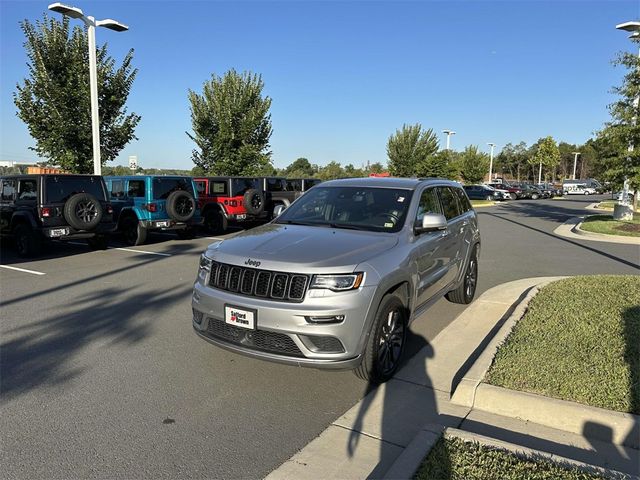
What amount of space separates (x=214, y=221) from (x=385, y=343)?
12003 mm

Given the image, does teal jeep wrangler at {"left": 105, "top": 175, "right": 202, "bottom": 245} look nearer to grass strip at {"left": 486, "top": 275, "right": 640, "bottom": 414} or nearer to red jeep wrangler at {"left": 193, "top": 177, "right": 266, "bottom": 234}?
red jeep wrangler at {"left": 193, "top": 177, "right": 266, "bottom": 234}

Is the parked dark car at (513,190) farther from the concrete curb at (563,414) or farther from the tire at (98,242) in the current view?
the concrete curb at (563,414)

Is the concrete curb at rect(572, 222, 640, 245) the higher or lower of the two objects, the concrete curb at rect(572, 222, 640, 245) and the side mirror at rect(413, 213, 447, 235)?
the lower

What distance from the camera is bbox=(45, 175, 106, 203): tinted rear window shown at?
32.9 ft

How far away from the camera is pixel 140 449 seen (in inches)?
121

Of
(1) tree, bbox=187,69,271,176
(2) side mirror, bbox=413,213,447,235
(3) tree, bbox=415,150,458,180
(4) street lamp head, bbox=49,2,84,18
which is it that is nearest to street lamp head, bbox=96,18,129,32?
(4) street lamp head, bbox=49,2,84,18

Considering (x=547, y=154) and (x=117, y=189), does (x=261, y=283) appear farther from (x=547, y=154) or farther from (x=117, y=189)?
(x=547, y=154)

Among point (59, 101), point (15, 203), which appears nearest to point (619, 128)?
point (15, 203)

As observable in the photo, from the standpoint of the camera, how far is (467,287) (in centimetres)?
677

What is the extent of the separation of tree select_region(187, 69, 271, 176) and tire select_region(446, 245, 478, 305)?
61.7ft

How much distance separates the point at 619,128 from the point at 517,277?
9756 millimetres

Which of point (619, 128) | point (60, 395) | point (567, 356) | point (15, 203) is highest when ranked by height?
point (619, 128)

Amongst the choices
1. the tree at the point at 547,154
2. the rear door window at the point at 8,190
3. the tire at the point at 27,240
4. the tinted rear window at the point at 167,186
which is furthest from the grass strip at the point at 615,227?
the tree at the point at 547,154

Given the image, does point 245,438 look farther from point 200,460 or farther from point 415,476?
point 415,476
